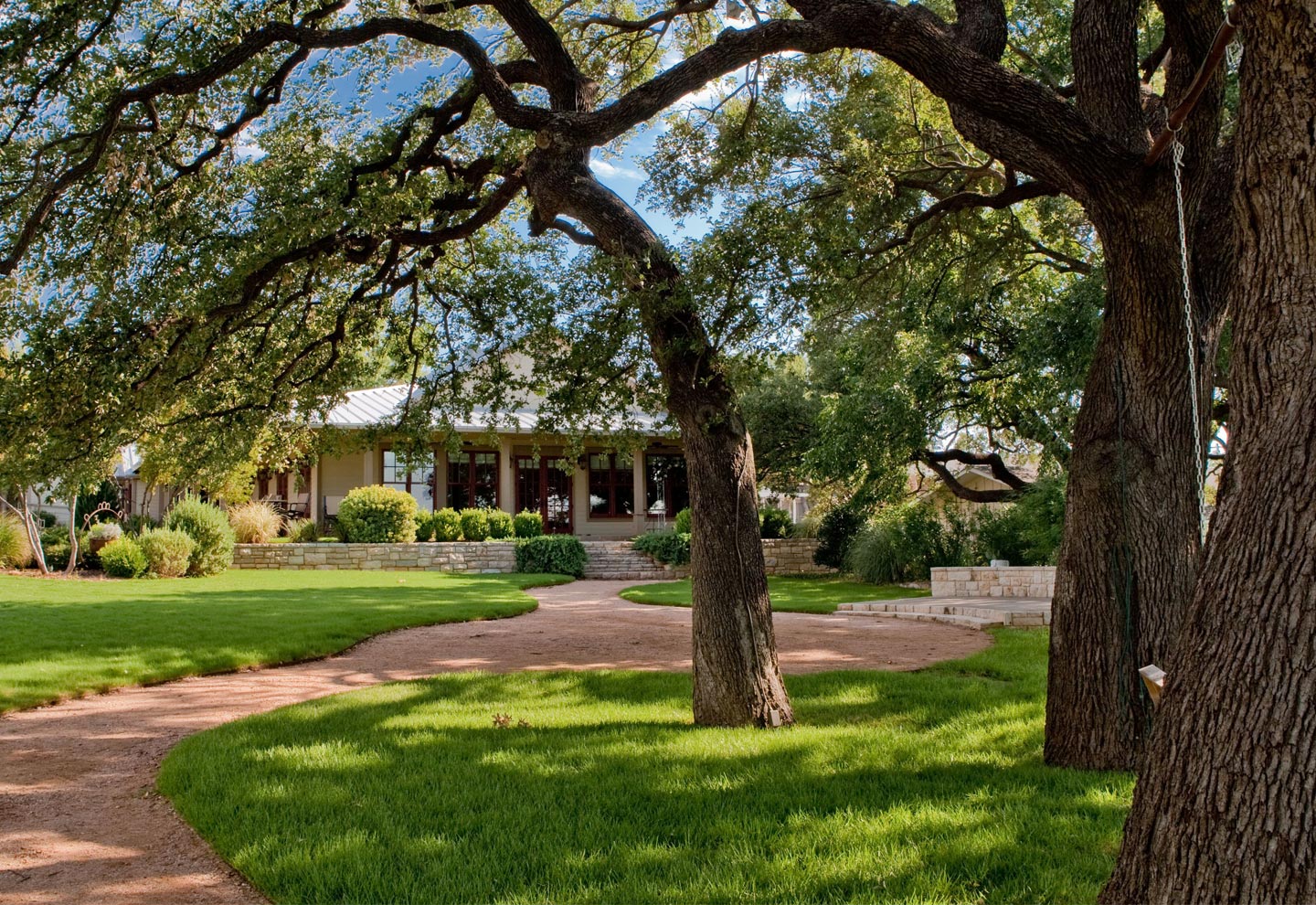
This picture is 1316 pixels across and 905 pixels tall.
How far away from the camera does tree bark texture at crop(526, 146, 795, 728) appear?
6305 mm

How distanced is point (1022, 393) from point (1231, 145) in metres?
9.24

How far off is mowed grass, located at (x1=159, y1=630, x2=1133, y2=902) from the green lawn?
26.2 ft

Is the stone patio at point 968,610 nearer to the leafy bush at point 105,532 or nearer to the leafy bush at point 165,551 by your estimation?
the leafy bush at point 165,551

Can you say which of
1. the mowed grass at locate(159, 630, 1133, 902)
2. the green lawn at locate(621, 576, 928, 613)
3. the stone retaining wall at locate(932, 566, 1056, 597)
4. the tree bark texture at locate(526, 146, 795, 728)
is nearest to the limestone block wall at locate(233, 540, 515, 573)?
the green lawn at locate(621, 576, 928, 613)

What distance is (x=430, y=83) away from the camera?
854cm

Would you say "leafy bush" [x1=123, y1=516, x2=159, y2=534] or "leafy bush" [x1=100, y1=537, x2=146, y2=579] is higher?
"leafy bush" [x1=123, y1=516, x2=159, y2=534]

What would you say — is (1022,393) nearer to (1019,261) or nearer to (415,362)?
(1019,261)

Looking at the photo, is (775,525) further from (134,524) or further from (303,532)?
(134,524)

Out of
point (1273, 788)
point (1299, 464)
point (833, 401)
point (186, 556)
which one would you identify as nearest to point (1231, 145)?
point (1299, 464)

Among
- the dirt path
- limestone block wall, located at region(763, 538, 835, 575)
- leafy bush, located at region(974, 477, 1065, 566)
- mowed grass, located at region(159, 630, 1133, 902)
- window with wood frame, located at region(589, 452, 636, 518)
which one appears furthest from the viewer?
window with wood frame, located at region(589, 452, 636, 518)

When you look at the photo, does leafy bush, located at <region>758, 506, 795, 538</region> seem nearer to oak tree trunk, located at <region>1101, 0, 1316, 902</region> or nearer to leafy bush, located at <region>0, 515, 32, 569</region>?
leafy bush, located at <region>0, 515, 32, 569</region>

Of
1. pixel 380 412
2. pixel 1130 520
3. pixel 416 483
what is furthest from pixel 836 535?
pixel 1130 520

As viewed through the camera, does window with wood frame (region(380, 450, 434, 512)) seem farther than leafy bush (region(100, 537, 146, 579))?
Yes

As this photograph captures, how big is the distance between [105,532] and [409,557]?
715 cm
